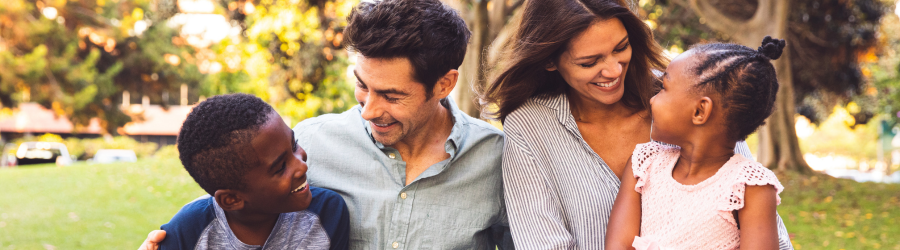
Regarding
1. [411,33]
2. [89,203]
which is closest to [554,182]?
[411,33]

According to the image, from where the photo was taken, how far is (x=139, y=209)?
1048cm

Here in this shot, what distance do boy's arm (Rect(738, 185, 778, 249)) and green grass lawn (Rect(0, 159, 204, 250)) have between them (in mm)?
7623

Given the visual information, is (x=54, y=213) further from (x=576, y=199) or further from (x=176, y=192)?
(x=576, y=199)

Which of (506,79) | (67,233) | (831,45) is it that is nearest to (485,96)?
(506,79)

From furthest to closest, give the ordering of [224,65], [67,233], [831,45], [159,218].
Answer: [224,65], [831,45], [159,218], [67,233]

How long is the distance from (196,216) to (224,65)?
1475cm

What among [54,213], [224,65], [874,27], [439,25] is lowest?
[54,213]

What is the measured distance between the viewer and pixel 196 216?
2236 mm

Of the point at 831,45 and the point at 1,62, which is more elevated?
the point at 831,45

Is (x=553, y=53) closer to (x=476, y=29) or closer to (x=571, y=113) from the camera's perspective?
(x=571, y=113)

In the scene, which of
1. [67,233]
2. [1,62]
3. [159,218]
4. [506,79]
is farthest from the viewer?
[1,62]

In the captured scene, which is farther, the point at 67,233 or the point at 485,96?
the point at 67,233

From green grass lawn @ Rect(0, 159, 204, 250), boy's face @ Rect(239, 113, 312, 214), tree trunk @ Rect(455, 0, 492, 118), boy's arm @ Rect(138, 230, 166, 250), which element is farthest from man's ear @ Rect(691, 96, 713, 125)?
green grass lawn @ Rect(0, 159, 204, 250)

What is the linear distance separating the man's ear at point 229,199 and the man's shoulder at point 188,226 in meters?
0.14
